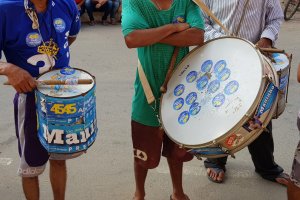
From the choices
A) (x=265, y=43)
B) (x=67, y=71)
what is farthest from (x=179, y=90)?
(x=265, y=43)

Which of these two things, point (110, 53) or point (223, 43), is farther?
point (110, 53)

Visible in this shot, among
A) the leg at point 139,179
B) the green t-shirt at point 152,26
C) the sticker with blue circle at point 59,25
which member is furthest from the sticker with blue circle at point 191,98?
the sticker with blue circle at point 59,25

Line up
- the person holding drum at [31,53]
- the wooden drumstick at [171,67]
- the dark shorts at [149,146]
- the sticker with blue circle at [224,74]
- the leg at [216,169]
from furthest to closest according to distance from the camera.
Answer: the leg at [216,169]
the dark shorts at [149,146]
the wooden drumstick at [171,67]
the sticker with blue circle at [224,74]
the person holding drum at [31,53]

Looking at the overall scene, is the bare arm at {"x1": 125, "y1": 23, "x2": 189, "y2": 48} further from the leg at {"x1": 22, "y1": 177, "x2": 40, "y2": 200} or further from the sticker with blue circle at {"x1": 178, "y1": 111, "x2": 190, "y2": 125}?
the leg at {"x1": 22, "y1": 177, "x2": 40, "y2": 200}

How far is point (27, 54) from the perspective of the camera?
2336 mm

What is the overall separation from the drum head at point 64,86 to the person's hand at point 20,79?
50mm

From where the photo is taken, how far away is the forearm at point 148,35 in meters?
2.38

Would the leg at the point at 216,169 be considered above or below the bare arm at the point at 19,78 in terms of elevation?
below

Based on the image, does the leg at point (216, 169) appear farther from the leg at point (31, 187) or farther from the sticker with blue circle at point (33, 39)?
the sticker with blue circle at point (33, 39)

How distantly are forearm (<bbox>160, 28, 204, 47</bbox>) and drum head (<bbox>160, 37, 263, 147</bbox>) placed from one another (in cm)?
8

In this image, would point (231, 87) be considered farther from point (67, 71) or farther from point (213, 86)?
point (67, 71)

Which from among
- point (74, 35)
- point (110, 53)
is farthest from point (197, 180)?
point (110, 53)

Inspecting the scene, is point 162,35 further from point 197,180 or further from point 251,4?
point 197,180

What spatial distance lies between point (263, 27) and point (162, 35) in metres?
0.89
